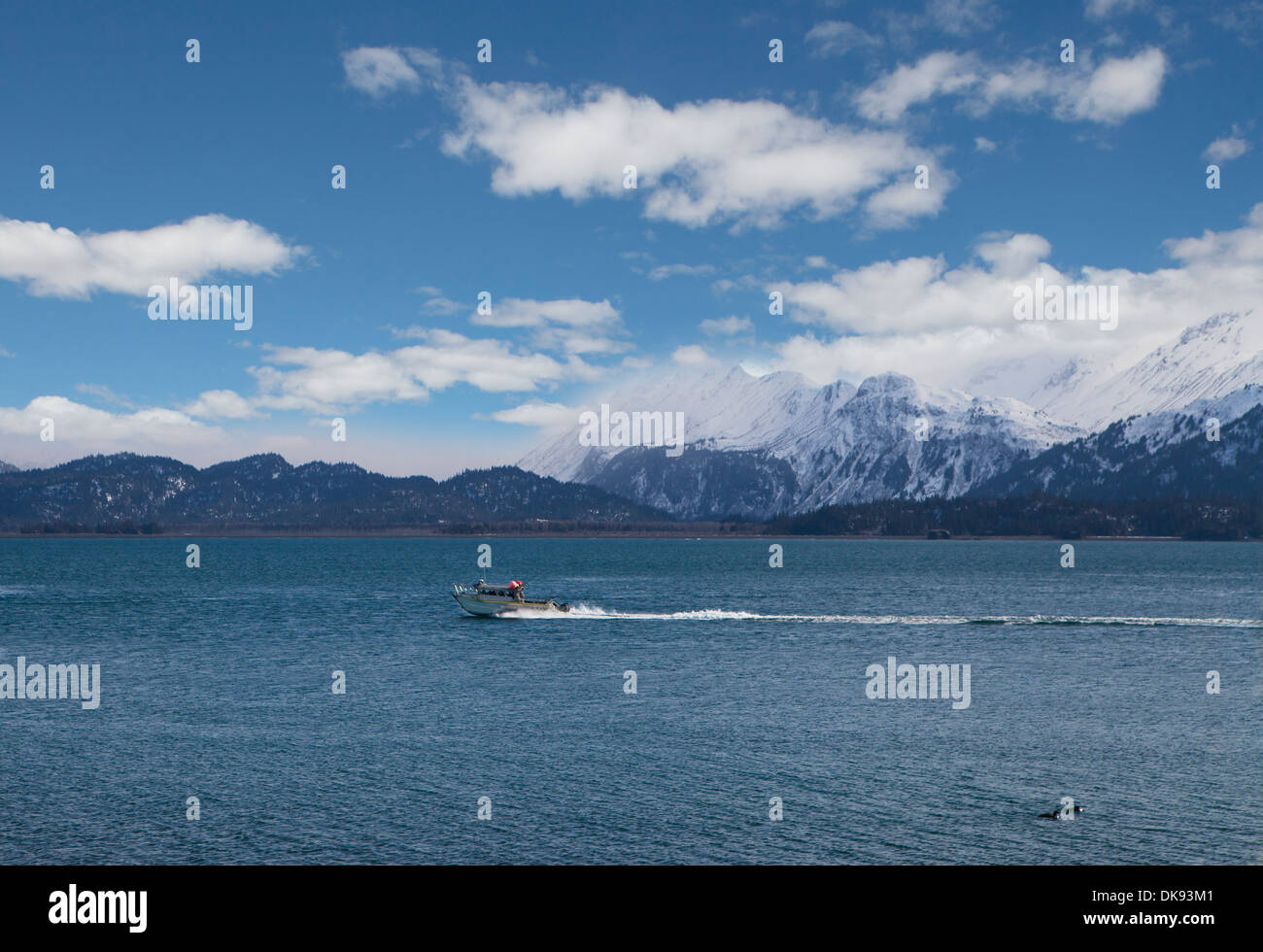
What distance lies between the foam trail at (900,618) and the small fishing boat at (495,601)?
0.90 m

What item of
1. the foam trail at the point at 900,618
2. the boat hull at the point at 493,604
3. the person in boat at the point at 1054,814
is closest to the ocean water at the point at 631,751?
the person in boat at the point at 1054,814

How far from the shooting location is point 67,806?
51.9m

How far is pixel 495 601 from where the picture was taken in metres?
150

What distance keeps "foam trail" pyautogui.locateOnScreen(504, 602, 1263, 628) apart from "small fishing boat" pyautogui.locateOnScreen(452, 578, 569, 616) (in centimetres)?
90

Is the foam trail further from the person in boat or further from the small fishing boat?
the person in boat

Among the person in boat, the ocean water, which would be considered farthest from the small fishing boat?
the person in boat

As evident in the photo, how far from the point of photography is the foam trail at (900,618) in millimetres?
145000

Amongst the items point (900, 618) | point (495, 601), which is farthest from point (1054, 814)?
point (495, 601)

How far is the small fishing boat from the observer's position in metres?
151

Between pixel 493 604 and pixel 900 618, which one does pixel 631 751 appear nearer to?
pixel 493 604

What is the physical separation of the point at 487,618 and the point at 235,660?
48.3 m

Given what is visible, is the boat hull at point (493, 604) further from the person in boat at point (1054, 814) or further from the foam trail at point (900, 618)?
the person in boat at point (1054, 814)
